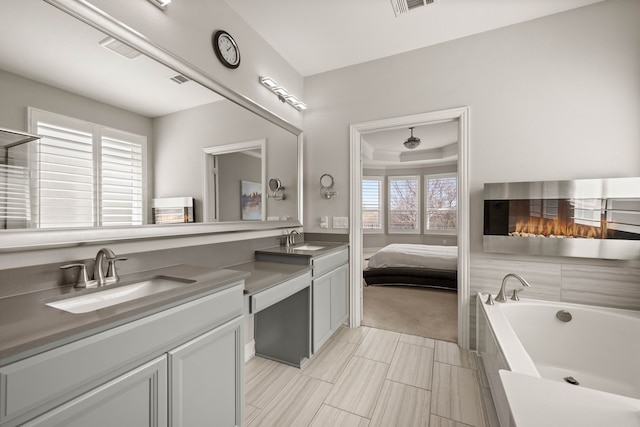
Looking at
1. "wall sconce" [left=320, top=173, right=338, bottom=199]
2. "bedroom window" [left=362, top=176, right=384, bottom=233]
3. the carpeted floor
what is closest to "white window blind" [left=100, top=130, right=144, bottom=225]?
"wall sconce" [left=320, top=173, right=338, bottom=199]

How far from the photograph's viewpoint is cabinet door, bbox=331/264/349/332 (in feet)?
8.50

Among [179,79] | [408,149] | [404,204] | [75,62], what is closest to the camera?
[75,62]

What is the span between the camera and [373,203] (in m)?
7.39

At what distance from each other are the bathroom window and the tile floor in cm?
146

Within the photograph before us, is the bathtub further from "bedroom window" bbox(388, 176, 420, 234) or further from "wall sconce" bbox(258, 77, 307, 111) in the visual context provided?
"bedroom window" bbox(388, 176, 420, 234)

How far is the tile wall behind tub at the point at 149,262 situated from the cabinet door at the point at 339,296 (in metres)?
0.71

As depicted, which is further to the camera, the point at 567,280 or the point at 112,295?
the point at 567,280

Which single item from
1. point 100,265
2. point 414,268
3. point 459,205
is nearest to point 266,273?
point 100,265

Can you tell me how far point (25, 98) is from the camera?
3.62 ft

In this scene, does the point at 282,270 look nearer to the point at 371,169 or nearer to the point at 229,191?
the point at 229,191

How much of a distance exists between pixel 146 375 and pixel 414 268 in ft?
12.8

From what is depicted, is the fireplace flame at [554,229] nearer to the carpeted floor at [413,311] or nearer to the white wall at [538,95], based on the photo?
the white wall at [538,95]

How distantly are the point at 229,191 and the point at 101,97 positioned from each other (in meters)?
0.96

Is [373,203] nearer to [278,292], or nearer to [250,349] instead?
[250,349]
